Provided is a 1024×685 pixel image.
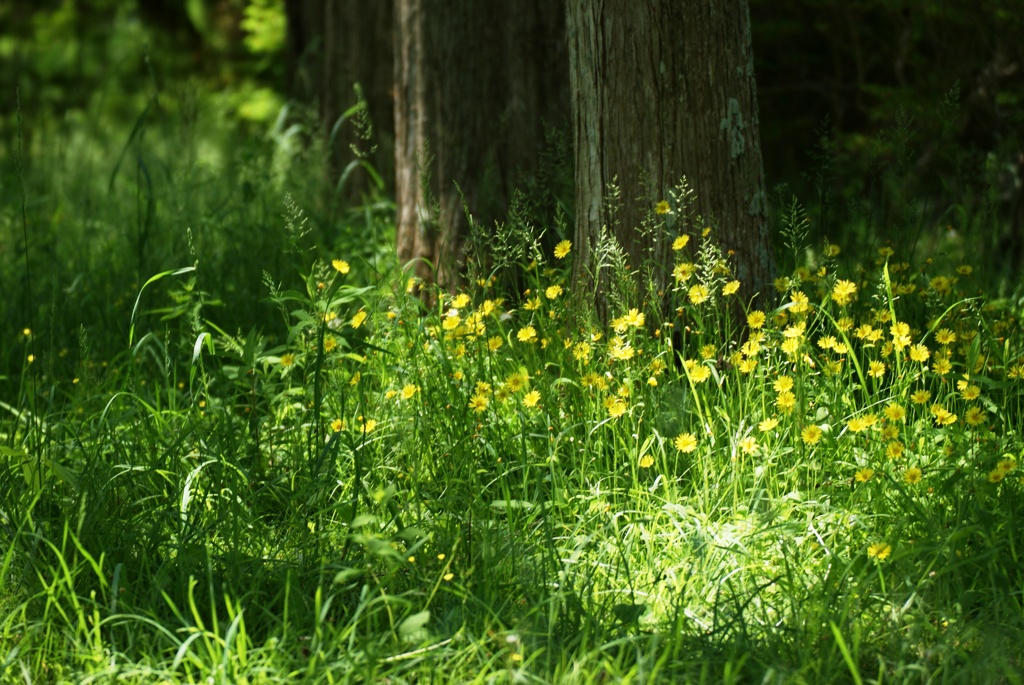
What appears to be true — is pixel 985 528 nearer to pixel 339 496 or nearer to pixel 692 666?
pixel 692 666

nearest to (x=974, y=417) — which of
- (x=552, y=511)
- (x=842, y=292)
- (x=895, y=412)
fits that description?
(x=895, y=412)

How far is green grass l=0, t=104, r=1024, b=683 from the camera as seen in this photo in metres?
2.20

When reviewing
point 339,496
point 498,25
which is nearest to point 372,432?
point 339,496

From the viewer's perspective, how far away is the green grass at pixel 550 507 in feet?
7.22

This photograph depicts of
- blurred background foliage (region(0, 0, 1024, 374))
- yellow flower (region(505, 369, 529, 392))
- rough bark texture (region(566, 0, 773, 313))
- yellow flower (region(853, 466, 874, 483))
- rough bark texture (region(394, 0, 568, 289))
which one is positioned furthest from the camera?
rough bark texture (region(394, 0, 568, 289))

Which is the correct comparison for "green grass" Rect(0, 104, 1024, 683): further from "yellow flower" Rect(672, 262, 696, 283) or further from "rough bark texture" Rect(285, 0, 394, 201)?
"rough bark texture" Rect(285, 0, 394, 201)

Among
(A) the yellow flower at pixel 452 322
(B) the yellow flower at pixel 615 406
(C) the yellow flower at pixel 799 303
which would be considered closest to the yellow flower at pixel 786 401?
(C) the yellow flower at pixel 799 303

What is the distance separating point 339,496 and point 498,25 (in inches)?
98.7

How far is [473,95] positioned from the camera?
15.0 ft

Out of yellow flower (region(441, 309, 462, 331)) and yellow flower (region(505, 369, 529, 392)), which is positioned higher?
yellow flower (region(441, 309, 462, 331))

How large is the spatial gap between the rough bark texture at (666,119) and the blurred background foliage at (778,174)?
30 cm

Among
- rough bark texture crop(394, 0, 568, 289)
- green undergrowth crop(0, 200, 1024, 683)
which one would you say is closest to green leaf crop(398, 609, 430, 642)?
green undergrowth crop(0, 200, 1024, 683)

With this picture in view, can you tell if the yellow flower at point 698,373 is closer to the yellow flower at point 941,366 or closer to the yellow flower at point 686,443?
the yellow flower at point 686,443

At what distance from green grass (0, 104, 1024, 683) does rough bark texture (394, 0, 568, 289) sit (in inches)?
42.8
